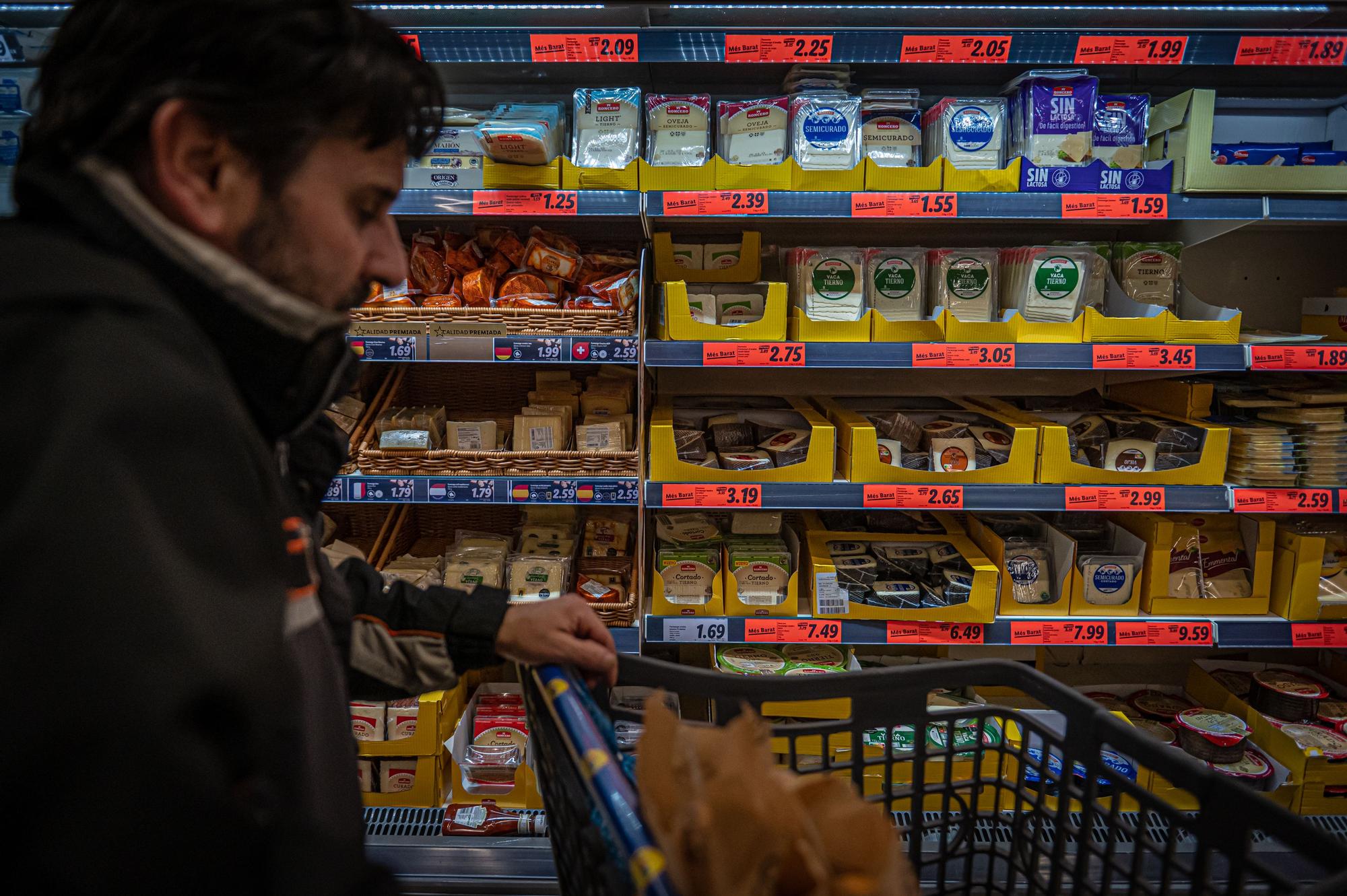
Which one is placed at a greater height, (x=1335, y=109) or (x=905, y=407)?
(x=1335, y=109)

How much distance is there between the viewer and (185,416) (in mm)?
511

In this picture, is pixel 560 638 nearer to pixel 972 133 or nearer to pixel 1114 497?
pixel 1114 497

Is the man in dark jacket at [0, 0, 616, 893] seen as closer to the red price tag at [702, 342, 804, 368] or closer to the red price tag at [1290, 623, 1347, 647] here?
the red price tag at [702, 342, 804, 368]

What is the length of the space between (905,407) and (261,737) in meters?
2.29

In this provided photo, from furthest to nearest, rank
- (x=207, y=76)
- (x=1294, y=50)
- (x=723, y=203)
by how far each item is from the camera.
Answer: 1. (x=723, y=203)
2. (x=1294, y=50)
3. (x=207, y=76)

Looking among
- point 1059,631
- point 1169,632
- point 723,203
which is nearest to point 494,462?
point 723,203

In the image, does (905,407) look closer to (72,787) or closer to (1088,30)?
(1088,30)

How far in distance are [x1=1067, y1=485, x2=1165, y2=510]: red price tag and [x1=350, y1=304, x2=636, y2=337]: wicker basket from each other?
124cm

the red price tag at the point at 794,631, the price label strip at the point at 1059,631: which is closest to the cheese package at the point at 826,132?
the red price tag at the point at 794,631

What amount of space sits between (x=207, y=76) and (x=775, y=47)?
1630 millimetres

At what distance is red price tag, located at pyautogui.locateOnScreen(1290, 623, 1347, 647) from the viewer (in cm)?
212

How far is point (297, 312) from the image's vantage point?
0.70 meters

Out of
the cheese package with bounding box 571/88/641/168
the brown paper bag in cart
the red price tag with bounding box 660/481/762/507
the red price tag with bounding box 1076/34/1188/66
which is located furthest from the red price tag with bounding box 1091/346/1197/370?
the brown paper bag in cart

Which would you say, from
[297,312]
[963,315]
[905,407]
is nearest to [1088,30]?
[963,315]
